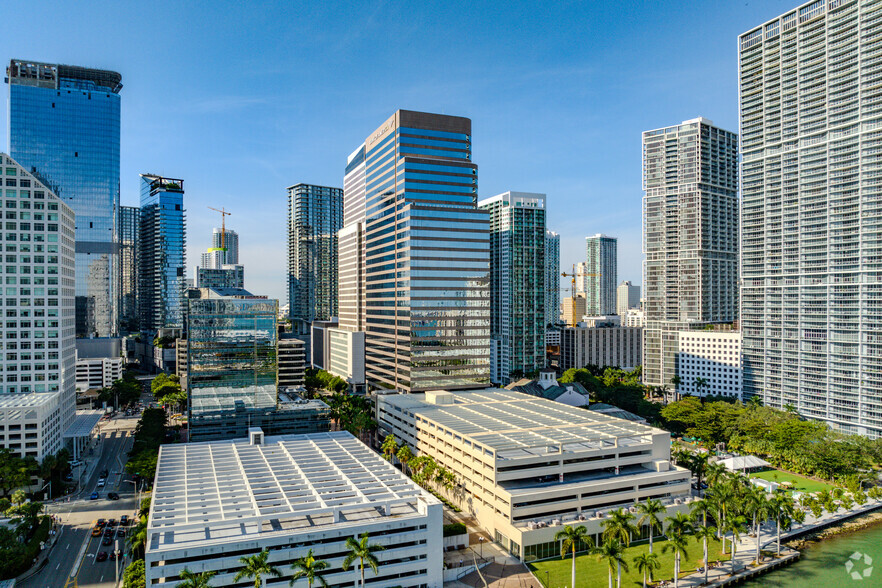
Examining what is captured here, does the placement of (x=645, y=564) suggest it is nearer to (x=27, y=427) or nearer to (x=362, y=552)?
(x=362, y=552)

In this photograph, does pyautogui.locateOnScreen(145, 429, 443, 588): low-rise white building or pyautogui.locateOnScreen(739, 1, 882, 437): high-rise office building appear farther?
pyautogui.locateOnScreen(739, 1, 882, 437): high-rise office building

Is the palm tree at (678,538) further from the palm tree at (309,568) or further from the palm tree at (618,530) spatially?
the palm tree at (309,568)

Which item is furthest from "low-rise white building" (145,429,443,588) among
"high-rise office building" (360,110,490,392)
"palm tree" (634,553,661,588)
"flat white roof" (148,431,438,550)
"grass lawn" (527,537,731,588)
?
"high-rise office building" (360,110,490,392)

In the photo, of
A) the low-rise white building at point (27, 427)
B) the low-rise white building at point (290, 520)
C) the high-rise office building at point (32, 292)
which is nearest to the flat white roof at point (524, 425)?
the low-rise white building at point (290, 520)

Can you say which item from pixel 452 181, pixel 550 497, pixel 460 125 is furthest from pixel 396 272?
pixel 550 497

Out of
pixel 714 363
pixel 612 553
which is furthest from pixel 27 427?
pixel 714 363

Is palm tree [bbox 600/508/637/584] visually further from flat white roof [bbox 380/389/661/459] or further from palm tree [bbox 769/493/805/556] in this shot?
palm tree [bbox 769/493/805/556]

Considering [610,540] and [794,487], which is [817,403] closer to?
[794,487]
